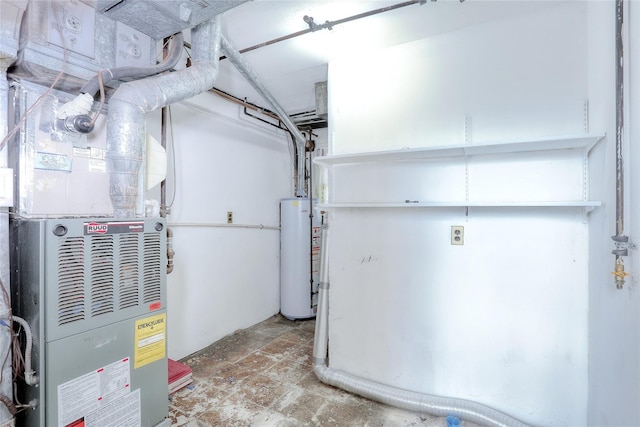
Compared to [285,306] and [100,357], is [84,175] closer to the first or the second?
[100,357]

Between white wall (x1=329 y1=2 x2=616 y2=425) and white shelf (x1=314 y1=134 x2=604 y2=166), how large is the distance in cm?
10

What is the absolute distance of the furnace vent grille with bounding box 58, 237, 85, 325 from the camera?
3.68 feet

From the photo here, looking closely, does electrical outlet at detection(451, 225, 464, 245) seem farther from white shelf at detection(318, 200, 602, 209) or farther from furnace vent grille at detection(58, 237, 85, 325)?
furnace vent grille at detection(58, 237, 85, 325)

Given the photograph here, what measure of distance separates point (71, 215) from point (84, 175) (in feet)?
0.64

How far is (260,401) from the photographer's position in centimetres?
205

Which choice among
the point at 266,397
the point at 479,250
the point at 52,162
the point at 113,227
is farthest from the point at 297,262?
the point at 52,162

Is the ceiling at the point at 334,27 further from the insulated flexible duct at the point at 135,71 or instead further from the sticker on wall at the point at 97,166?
the sticker on wall at the point at 97,166

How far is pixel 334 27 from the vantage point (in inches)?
76.5

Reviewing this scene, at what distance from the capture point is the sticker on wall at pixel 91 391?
1131mm

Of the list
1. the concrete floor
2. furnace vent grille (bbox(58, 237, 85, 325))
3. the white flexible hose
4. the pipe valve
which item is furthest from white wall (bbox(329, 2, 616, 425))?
the white flexible hose

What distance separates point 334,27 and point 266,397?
100 inches

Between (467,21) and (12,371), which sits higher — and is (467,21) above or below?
above

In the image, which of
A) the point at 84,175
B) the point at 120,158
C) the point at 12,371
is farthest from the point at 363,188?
the point at 12,371

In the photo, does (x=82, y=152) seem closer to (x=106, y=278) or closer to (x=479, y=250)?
(x=106, y=278)
